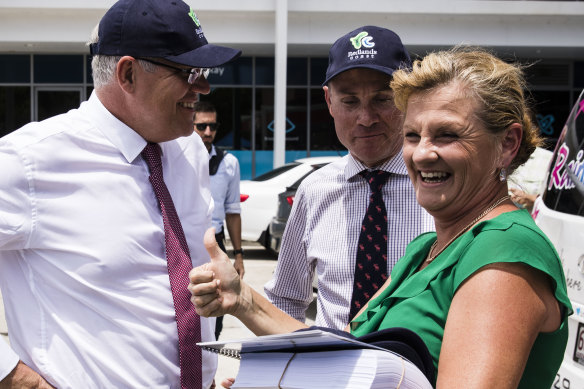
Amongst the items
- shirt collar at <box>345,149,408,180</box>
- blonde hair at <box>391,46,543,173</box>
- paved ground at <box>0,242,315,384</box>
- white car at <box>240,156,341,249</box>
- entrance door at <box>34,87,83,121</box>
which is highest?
entrance door at <box>34,87,83,121</box>

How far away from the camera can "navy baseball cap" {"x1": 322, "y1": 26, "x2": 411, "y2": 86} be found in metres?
2.54

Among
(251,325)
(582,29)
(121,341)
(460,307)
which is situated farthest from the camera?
(582,29)

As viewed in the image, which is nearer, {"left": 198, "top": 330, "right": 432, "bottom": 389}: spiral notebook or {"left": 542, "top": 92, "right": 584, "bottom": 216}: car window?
{"left": 198, "top": 330, "right": 432, "bottom": 389}: spiral notebook

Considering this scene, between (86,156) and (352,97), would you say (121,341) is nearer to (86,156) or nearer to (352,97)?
(86,156)

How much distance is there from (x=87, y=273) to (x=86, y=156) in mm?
374

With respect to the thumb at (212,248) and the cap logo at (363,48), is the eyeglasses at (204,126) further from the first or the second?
the thumb at (212,248)

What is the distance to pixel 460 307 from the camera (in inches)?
58.5

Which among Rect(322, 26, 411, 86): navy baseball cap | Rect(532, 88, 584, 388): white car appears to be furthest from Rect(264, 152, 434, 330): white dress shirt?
Rect(532, 88, 584, 388): white car

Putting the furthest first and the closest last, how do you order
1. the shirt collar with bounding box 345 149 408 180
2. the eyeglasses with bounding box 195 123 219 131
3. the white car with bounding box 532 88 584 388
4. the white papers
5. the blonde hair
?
the eyeglasses with bounding box 195 123 219 131
the white car with bounding box 532 88 584 388
the shirt collar with bounding box 345 149 408 180
the blonde hair
the white papers

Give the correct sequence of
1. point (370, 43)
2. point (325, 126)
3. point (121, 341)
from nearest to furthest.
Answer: point (121, 341) < point (370, 43) < point (325, 126)

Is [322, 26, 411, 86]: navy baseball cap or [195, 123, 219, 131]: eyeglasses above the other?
[322, 26, 411, 86]: navy baseball cap

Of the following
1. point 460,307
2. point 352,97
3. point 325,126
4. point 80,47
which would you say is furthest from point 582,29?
point 460,307

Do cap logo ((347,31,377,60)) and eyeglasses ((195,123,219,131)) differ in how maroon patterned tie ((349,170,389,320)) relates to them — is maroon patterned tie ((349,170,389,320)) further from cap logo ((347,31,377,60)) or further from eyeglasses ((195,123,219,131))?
eyeglasses ((195,123,219,131))

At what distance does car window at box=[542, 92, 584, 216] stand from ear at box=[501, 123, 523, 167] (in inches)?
68.7
